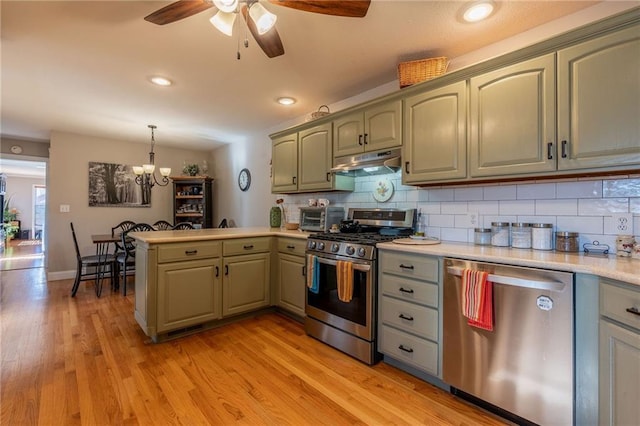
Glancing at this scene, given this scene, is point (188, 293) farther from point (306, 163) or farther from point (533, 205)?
point (533, 205)

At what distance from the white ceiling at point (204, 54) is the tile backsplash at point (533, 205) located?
1059 millimetres

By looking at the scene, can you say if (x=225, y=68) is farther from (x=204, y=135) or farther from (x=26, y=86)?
(x=204, y=135)

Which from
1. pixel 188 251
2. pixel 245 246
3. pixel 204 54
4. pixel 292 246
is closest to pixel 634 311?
pixel 292 246

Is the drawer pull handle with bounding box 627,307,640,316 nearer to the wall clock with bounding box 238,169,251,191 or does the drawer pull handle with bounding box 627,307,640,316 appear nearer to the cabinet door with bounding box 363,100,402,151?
the cabinet door with bounding box 363,100,402,151

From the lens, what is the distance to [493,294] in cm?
158

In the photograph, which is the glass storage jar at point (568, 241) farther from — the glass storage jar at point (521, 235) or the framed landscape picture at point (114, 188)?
the framed landscape picture at point (114, 188)

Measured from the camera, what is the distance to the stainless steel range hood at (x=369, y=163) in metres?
2.36

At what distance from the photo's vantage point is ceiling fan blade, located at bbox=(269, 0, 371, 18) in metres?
1.41

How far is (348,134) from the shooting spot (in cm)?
277

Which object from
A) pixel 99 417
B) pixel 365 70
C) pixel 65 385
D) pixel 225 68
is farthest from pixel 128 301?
pixel 365 70

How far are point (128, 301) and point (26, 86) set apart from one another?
2503mm

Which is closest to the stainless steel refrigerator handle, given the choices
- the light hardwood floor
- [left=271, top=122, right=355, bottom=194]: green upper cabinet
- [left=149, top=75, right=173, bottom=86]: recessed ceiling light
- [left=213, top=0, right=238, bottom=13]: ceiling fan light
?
the light hardwood floor

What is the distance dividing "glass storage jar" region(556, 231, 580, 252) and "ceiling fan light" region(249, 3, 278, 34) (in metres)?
2.06

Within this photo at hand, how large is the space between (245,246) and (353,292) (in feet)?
4.05
